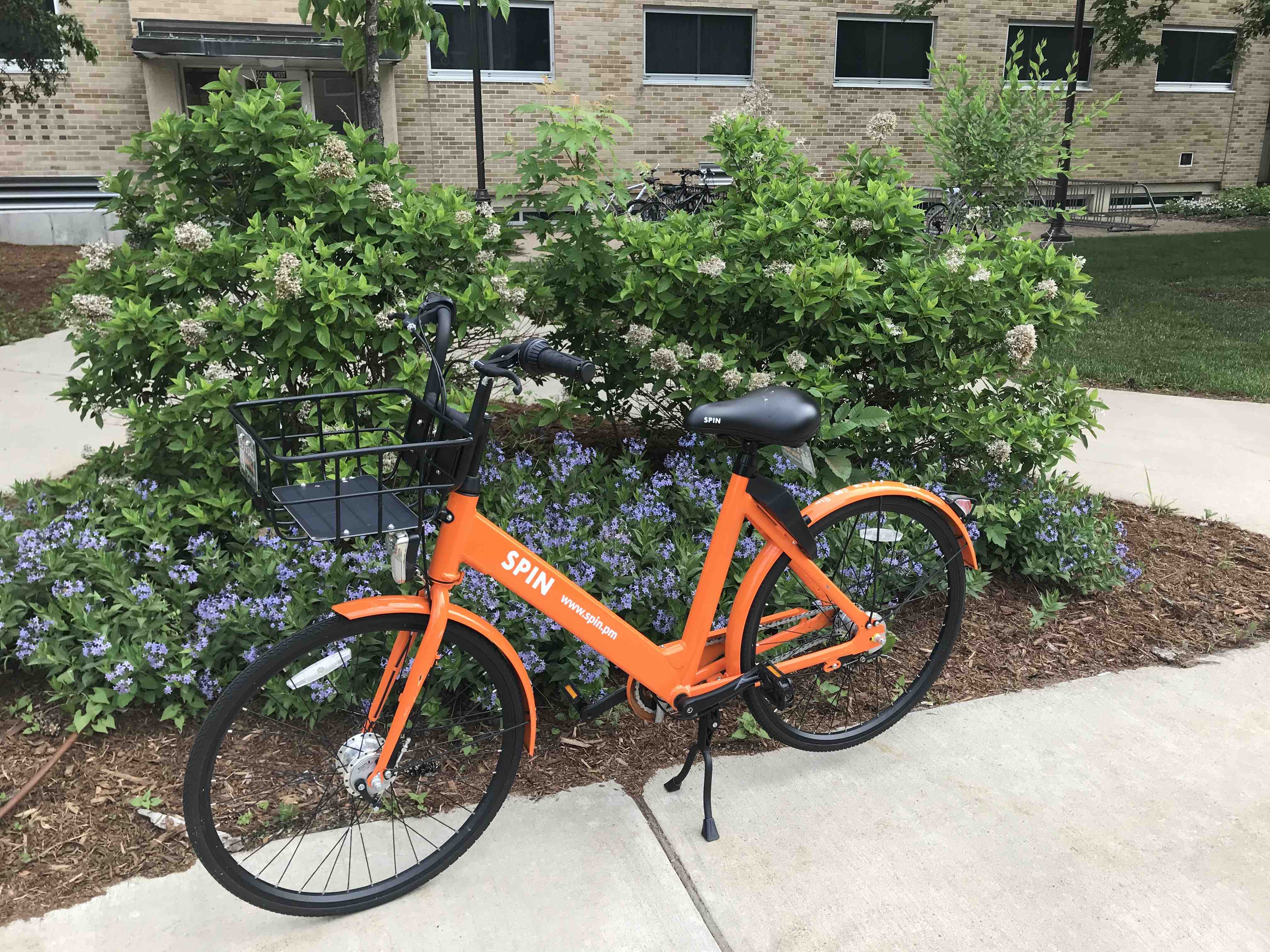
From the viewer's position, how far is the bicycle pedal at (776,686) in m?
2.71

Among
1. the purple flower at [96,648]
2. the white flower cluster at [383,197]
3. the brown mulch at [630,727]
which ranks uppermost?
the white flower cluster at [383,197]

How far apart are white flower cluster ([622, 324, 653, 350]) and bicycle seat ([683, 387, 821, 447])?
1.34 m

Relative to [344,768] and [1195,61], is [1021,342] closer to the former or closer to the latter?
[344,768]

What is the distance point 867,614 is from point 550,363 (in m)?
1.38

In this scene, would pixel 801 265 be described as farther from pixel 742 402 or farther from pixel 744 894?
pixel 744 894

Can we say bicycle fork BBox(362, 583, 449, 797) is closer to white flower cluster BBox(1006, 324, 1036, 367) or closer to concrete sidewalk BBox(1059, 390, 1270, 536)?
white flower cluster BBox(1006, 324, 1036, 367)

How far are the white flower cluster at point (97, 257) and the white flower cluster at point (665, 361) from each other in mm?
2120

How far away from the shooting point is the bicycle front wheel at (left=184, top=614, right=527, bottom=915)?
7.13 feet

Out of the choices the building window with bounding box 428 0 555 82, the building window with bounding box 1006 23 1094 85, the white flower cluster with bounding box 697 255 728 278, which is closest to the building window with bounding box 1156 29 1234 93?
the building window with bounding box 1006 23 1094 85

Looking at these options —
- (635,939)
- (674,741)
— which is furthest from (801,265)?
(635,939)

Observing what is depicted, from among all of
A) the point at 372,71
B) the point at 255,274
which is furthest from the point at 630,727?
the point at 372,71

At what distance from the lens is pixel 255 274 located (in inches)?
137

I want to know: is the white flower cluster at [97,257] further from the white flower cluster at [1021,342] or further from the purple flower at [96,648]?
the white flower cluster at [1021,342]

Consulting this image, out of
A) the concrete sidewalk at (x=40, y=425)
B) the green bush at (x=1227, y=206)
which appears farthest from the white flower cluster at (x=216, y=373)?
the green bush at (x=1227, y=206)
